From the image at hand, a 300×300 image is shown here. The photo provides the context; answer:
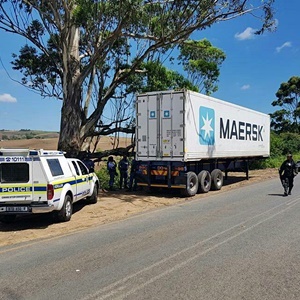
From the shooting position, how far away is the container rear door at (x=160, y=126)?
15.1 meters

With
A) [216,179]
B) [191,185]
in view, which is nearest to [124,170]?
[191,185]

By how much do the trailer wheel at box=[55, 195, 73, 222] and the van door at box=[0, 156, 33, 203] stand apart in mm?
947

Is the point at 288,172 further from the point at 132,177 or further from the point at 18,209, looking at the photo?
the point at 18,209

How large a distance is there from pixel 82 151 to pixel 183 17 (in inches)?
319

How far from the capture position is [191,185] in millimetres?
15461

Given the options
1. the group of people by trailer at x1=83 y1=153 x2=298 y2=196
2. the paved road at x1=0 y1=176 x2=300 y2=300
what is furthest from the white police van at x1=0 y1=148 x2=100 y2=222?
the group of people by trailer at x1=83 y1=153 x2=298 y2=196

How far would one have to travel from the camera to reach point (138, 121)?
16.0 meters

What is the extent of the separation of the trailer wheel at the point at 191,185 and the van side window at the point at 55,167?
5.93m

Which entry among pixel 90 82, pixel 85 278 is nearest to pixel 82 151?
pixel 90 82

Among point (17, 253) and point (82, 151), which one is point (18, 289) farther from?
point (82, 151)

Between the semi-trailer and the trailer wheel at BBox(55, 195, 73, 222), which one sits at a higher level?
the semi-trailer

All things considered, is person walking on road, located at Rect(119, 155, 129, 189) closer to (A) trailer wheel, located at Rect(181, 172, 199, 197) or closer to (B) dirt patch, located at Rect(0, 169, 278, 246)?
(B) dirt patch, located at Rect(0, 169, 278, 246)

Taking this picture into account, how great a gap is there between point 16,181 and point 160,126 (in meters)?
7.09

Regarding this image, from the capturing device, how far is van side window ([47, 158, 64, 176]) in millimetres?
10102
